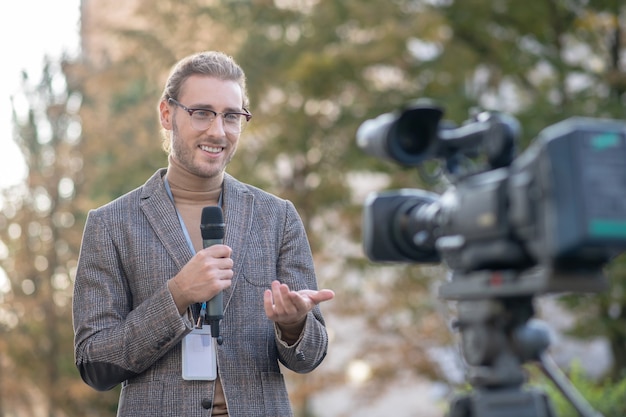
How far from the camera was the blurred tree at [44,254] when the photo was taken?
37.9 ft

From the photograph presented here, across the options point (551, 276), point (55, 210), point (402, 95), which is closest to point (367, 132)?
point (551, 276)

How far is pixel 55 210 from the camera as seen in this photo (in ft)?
38.4

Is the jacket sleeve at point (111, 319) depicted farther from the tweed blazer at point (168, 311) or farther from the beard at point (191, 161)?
the beard at point (191, 161)

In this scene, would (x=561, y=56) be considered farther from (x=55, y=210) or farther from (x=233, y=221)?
(x=233, y=221)

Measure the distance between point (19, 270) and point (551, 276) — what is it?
34.1 ft

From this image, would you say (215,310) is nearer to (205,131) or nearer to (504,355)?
(205,131)

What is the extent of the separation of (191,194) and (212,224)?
34 centimetres

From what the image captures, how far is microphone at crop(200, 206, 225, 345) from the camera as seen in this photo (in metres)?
2.82

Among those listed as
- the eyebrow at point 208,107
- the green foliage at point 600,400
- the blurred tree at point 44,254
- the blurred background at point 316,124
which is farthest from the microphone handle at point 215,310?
the blurred tree at point 44,254

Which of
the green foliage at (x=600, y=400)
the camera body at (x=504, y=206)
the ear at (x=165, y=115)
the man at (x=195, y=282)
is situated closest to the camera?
the camera body at (x=504, y=206)

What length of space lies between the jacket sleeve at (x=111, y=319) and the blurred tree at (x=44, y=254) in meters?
8.67

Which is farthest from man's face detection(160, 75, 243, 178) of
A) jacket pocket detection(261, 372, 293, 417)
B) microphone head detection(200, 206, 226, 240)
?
jacket pocket detection(261, 372, 293, 417)

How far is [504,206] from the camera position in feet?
6.69

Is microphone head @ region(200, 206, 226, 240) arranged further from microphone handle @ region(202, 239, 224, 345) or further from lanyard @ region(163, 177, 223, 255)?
lanyard @ region(163, 177, 223, 255)
